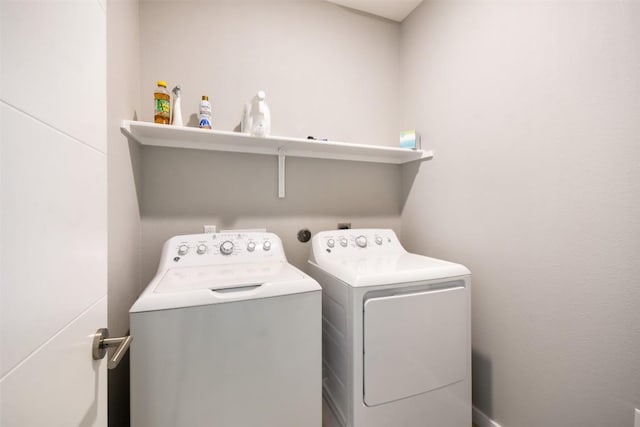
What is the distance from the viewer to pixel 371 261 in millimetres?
1465

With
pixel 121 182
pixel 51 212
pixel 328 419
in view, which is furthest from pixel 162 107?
pixel 328 419

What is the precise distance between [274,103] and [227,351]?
5.00 ft

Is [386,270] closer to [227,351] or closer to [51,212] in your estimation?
[227,351]

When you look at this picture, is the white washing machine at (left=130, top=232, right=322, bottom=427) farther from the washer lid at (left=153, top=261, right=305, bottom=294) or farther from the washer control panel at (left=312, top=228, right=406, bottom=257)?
the washer control panel at (left=312, top=228, right=406, bottom=257)

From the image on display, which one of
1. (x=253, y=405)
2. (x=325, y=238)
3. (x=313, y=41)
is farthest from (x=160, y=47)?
(x=253, y=405)

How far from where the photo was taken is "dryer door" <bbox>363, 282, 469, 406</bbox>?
3.69 ft

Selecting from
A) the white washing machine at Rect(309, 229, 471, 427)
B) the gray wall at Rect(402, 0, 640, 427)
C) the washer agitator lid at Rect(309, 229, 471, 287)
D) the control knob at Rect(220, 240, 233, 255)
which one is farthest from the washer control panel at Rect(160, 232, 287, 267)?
the gray wall at Rect(402, 0, 640, 427)

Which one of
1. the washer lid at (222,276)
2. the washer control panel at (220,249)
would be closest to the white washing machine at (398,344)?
the washer lid at (222,276)

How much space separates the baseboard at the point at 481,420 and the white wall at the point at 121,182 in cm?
185

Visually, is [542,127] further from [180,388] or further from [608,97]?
[180,388]

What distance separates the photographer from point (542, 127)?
1184 millimetres

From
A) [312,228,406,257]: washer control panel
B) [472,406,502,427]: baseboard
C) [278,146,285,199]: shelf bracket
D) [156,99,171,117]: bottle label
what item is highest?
[156,99,171,117]: bottle label

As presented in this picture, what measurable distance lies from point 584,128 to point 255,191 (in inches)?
66.1

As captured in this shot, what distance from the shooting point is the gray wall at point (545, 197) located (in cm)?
95
